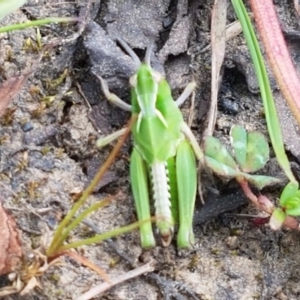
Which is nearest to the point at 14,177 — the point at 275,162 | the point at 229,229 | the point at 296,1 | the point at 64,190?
the point at 64,190

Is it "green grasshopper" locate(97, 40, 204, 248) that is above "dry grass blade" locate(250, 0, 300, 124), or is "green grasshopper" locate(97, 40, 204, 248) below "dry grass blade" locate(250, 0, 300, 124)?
below

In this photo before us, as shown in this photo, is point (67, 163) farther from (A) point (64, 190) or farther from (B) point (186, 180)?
(B) point (186, 180)

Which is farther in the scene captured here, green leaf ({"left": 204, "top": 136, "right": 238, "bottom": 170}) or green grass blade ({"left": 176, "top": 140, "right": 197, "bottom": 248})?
green leaf ({"left": 204, "top": 136, "right": 238, "bottom": 170})

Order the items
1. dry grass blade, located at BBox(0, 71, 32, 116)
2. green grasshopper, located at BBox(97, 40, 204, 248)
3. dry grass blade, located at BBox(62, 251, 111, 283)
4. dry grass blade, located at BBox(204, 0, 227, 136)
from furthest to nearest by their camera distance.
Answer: dry grass blade, located at BBox(204, 0, 227, 136)
dry grass blade, located at BBox(0, 71, 32, 116)
green grasshopper, located at BBox(97, 40, 204, 248)
dry grass blade, located at BBox(62, 251, 111, 283)

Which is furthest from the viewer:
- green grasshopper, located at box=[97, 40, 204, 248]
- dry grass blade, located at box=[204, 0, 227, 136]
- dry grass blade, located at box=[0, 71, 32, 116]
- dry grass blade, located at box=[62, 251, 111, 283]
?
dry grass blade, located at box=[204, 0, 227, 136]

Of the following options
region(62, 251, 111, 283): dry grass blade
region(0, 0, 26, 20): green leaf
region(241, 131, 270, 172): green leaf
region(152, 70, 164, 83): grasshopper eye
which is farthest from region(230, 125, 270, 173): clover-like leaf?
region(0, 0, 26, 20): green leaf

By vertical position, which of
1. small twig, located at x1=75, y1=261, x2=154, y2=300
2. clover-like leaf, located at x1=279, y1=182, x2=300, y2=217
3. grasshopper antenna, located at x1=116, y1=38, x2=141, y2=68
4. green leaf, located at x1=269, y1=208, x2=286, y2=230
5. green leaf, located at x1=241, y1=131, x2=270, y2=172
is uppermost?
grasshopper antenna, located at x1=116, y1=38, x2=141, y2=68

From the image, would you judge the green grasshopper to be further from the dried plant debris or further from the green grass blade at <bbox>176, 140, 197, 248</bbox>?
the dried plant debris

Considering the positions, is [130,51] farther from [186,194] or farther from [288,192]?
[288,192]
